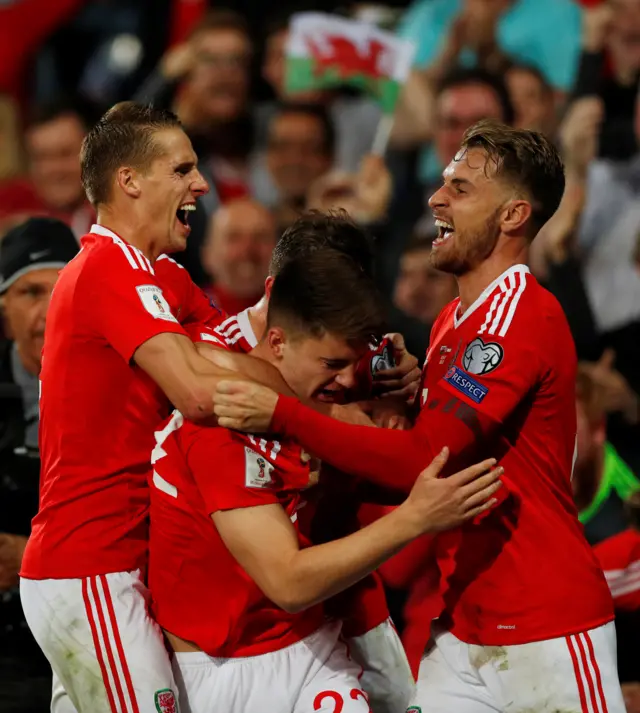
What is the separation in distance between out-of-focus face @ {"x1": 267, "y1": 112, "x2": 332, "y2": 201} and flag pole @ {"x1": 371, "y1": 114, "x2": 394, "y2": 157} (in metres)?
0.29

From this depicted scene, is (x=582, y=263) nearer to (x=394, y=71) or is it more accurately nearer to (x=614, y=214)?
(x=614, y=214)

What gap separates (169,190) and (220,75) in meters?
4.19

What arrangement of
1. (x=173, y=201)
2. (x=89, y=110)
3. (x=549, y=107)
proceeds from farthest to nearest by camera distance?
(x=89, y=110) → (x=549, y=107) → (x=173, y=201)

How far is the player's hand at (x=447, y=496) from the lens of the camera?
2.79 meters

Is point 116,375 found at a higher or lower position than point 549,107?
higher

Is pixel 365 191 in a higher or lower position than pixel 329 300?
lower

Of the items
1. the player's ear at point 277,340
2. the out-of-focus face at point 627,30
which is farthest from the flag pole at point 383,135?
the player's ear at point 277,340

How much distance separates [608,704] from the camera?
3.09 metres

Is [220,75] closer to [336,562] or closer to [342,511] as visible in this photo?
[342,511]

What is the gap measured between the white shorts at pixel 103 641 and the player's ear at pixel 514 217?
1281 millimetres

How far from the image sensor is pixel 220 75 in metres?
7.38

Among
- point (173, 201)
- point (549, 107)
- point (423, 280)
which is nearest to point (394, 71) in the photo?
point (549, 107)

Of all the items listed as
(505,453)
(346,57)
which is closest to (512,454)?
(505,453)

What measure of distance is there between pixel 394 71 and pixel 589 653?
4587 mm
